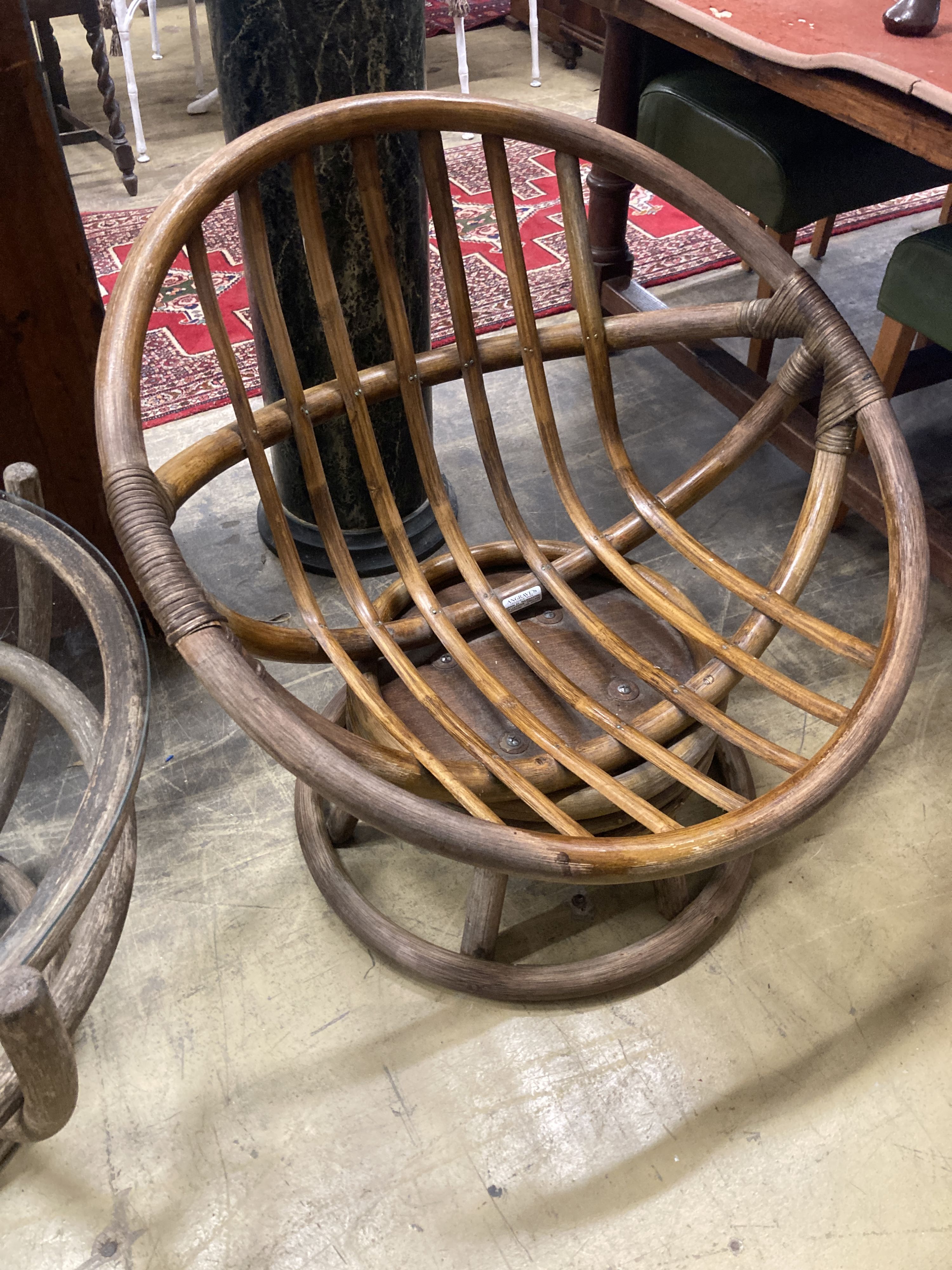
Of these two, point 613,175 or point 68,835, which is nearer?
point 68,835

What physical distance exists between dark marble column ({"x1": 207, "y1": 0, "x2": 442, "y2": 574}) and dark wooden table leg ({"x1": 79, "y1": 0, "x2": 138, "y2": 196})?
199 cm

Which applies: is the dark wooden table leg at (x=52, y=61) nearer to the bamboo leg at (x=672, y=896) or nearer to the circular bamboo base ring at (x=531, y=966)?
the circular bamboo base ring at (x=531, y=966)

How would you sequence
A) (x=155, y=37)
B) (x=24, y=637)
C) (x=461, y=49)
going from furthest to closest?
(x=155, y=37) → (x=461, y=49) → (x=24, y=637)

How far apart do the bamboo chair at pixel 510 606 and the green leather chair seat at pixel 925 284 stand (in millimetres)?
561

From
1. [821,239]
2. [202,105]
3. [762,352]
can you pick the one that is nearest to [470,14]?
[202,105]

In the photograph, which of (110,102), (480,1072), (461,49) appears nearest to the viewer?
(480,1072)

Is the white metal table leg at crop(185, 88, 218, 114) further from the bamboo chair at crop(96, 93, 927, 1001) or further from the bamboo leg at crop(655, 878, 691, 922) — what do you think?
the bamboo leg at crop(655, 878, 691, 922)

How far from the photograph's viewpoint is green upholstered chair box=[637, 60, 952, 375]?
1.97 metres

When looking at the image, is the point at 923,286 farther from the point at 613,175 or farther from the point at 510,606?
the point at 510,606

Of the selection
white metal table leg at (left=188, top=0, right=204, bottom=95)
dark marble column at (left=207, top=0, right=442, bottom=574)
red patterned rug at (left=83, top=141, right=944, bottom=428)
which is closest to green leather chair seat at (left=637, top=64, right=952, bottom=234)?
dark marble column at (left=207, top=0, right=442, bottom=574)

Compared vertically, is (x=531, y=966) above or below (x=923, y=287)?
below

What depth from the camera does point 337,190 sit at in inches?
63.6

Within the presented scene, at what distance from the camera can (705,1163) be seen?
127cm

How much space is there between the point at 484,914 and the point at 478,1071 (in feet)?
0.66
